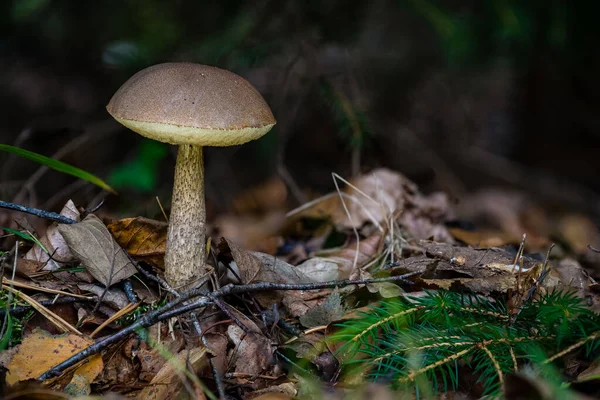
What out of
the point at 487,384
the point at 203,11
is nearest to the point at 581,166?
the point at 203,11

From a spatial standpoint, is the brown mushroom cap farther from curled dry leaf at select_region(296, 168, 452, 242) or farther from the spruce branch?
curled dry leaf at select_region(296, 168, 452, 242)

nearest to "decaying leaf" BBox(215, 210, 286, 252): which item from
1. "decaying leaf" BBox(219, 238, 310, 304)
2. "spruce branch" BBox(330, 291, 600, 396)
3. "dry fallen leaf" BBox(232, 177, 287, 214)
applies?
"dry fallen leaf" BBox(232, 177, 287, 214)

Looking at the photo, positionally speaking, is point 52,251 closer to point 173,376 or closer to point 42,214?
point 42,214

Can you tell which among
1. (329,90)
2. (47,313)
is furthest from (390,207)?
(47,313)

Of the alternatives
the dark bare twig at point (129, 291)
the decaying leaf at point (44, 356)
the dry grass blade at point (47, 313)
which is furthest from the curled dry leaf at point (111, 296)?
the decaying leaf at point (44, 356)

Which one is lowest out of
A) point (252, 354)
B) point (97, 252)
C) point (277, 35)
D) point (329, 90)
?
point (252, 354)

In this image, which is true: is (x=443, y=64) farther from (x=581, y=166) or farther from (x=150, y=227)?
(x=150, y=227)

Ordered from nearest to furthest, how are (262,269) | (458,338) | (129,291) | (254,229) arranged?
(458,338)
(129,291)
(262,269)
(254,229)
